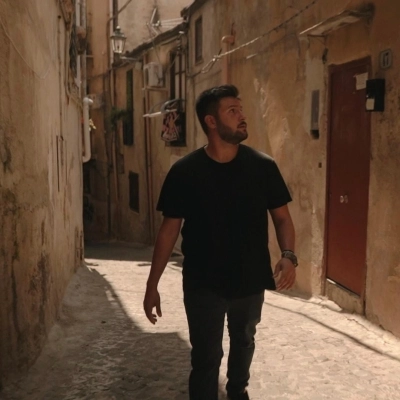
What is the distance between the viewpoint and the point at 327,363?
3.98m

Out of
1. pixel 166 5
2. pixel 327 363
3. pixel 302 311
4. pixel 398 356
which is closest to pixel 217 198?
pixel 327 363

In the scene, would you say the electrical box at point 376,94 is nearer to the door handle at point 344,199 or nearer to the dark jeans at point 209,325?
the door handle at point 344,199

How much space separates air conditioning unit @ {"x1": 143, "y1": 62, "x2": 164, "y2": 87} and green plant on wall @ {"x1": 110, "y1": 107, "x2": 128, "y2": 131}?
377cm

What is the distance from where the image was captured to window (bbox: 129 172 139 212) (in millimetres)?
16995

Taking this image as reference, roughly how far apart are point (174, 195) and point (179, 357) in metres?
1.78

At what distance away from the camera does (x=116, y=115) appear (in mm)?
18266

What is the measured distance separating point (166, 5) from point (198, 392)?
1722 cm

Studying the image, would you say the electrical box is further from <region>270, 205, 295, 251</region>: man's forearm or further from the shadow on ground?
the shadow on ground

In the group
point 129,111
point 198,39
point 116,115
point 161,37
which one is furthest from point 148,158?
point 198,39

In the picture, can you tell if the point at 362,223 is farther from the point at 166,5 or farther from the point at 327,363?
the point at 166,5

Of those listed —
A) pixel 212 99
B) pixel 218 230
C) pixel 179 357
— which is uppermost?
pixel 212 99

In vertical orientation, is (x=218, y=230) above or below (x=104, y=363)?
above

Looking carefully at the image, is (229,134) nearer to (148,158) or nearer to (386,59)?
(386,59)

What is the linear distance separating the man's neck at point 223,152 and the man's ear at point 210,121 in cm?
9
